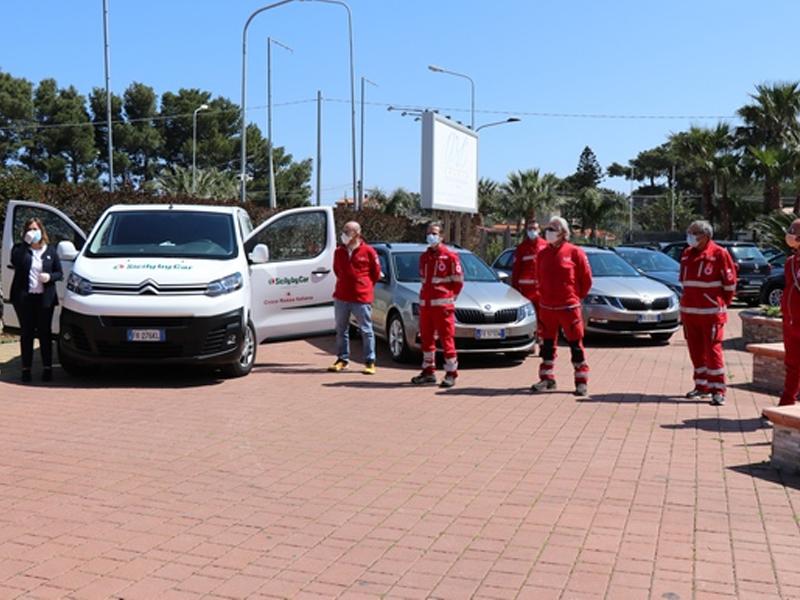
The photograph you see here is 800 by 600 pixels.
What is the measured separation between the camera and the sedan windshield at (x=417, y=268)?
1258 cm

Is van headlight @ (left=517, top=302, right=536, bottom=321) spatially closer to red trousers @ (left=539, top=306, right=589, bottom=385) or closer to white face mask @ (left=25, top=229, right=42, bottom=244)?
red trousers @ (left=539, top=306, right=589, bottom=385)

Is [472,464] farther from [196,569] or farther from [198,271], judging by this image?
[198,271]

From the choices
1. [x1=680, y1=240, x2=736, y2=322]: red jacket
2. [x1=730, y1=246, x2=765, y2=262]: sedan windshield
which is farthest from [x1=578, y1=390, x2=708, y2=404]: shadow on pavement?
[x1=730, y1=246, x2=765, y2=262]: sedan windshield

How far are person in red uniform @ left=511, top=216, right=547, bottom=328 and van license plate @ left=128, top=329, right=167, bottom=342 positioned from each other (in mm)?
5518

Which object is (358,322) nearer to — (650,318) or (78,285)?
(78,285)

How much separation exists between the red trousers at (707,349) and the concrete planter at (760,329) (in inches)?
119

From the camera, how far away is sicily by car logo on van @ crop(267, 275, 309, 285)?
10648mm

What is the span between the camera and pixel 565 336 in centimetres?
945

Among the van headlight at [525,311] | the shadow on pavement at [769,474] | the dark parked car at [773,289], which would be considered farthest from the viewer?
the dark parked car at [773,289]

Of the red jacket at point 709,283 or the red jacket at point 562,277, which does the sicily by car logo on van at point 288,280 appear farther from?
the red jacket at point 709,283

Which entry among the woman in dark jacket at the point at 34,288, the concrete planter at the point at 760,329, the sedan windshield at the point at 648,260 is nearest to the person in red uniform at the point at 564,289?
the concrete planter at the point at 760,329

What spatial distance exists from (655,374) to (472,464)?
5340 millimetres

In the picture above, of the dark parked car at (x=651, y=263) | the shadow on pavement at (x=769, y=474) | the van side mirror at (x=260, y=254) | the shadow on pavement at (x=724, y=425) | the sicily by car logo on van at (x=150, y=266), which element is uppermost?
the van side mirror at (x=260, y=254)

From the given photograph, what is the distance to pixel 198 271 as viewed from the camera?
9.51m
